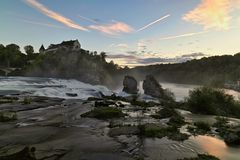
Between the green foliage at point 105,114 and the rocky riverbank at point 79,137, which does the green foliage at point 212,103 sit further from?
the green foliage at point 105,114

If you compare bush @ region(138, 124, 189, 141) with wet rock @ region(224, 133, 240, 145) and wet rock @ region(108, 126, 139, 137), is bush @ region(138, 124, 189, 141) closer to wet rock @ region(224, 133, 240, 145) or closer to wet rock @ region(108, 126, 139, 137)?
wet rock @ region(108, 126, 139, 137)

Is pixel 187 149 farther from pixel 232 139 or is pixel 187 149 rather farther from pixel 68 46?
pixel 68 46

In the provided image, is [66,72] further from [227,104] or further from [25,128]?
[25,128]

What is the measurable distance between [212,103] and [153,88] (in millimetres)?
43481

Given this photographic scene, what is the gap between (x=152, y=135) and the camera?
24.6m

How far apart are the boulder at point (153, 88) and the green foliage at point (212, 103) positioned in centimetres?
3653

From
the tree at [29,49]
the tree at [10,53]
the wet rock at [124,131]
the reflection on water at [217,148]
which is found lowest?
the reflection on water at [217,148]

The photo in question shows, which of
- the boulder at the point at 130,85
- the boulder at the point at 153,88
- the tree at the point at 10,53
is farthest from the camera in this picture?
the tree at the point at 10,53

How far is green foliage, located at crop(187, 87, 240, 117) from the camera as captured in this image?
4650 cm

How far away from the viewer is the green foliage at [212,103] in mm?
46500

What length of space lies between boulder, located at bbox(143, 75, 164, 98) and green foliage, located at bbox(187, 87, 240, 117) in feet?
120

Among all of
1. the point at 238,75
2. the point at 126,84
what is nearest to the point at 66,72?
the point at 126,84

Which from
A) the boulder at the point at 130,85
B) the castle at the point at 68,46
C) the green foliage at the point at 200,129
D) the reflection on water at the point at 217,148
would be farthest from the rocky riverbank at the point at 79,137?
the castle at the point at 68,46

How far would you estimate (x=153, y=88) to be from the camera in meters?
90.1
